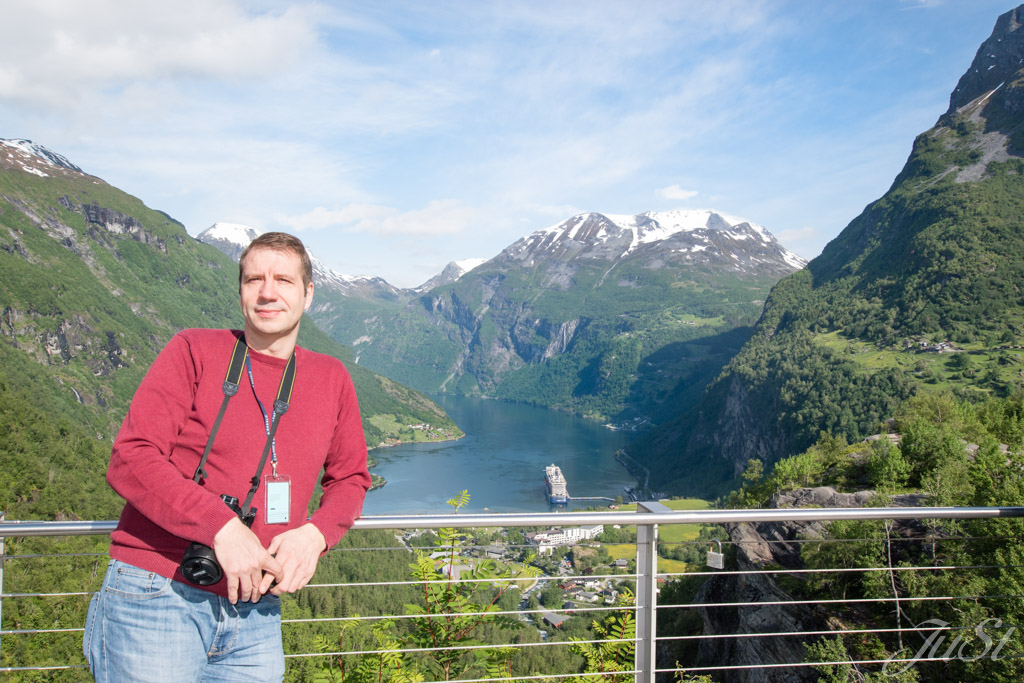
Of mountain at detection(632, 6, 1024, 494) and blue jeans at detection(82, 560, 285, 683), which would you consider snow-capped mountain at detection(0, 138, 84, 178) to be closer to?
mountain at detection(632, 6, 1024, 494)

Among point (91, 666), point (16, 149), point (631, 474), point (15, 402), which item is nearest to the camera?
point (91, 666)

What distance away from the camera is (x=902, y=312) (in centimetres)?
7269

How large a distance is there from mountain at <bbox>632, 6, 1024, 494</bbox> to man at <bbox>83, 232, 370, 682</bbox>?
2220 inches

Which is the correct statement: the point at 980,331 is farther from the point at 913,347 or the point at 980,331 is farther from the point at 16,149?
the point at 16,149

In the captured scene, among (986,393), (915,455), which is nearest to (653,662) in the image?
(915,455)

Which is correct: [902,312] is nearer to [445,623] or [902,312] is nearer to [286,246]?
[445,623]

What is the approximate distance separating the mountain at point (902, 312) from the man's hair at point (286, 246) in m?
56.4

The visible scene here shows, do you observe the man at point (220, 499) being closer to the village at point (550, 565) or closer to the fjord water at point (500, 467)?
the village at point (550, 565)

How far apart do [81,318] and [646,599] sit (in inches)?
4229

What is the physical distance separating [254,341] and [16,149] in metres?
172

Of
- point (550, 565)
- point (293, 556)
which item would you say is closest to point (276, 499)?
point (293, 556)

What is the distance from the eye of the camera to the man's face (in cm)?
191

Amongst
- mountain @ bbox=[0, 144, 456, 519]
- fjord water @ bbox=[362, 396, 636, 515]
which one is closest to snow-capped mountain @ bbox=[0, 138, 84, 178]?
mountain @ bbox=[0, 144, 456, 519]

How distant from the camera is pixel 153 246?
137375 millimetres
